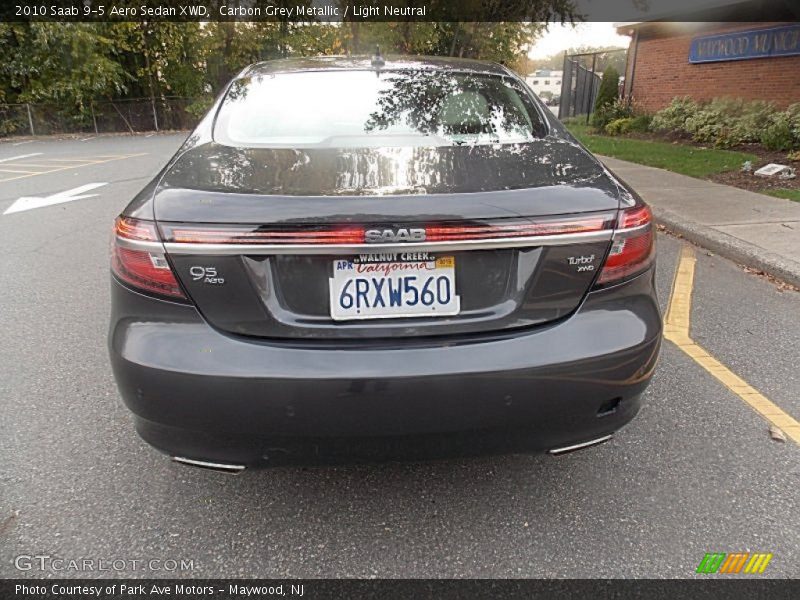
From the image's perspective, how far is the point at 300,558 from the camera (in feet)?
6.60

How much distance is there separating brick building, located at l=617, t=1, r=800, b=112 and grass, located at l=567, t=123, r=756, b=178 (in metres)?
2.05

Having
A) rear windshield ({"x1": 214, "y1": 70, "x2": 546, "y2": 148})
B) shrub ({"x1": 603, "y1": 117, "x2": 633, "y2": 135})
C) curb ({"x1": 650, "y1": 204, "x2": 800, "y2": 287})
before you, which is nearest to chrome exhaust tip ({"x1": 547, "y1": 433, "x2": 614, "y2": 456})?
rear windshield ({"x1": 214, "y1": 70, "x2": 546, "y2": 148})

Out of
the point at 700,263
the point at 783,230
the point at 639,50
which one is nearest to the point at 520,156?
the point at 700,263

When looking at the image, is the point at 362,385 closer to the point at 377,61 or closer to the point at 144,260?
the point at 144,260

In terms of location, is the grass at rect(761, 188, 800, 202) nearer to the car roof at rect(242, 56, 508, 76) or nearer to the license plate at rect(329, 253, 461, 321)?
the car roof at rect(242, 56, 508, 76)

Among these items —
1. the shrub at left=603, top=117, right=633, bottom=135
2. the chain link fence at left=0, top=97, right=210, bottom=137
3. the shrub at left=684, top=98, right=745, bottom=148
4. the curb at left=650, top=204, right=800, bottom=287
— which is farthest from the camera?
the chain link fence at left=0, top=97, right=210, bottom=137

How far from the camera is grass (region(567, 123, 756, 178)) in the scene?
30.9ft

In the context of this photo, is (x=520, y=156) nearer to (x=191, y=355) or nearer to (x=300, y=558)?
(x=191, y=355)

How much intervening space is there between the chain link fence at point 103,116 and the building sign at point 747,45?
21169mm

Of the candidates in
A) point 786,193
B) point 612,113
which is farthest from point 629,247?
point 612,113

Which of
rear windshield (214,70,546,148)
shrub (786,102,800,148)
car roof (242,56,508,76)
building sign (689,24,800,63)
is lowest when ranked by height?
shrub (786,102,800,148)

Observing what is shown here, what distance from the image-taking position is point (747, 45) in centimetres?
1296

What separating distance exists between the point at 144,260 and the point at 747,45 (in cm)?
1495

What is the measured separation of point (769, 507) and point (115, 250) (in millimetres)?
2483
